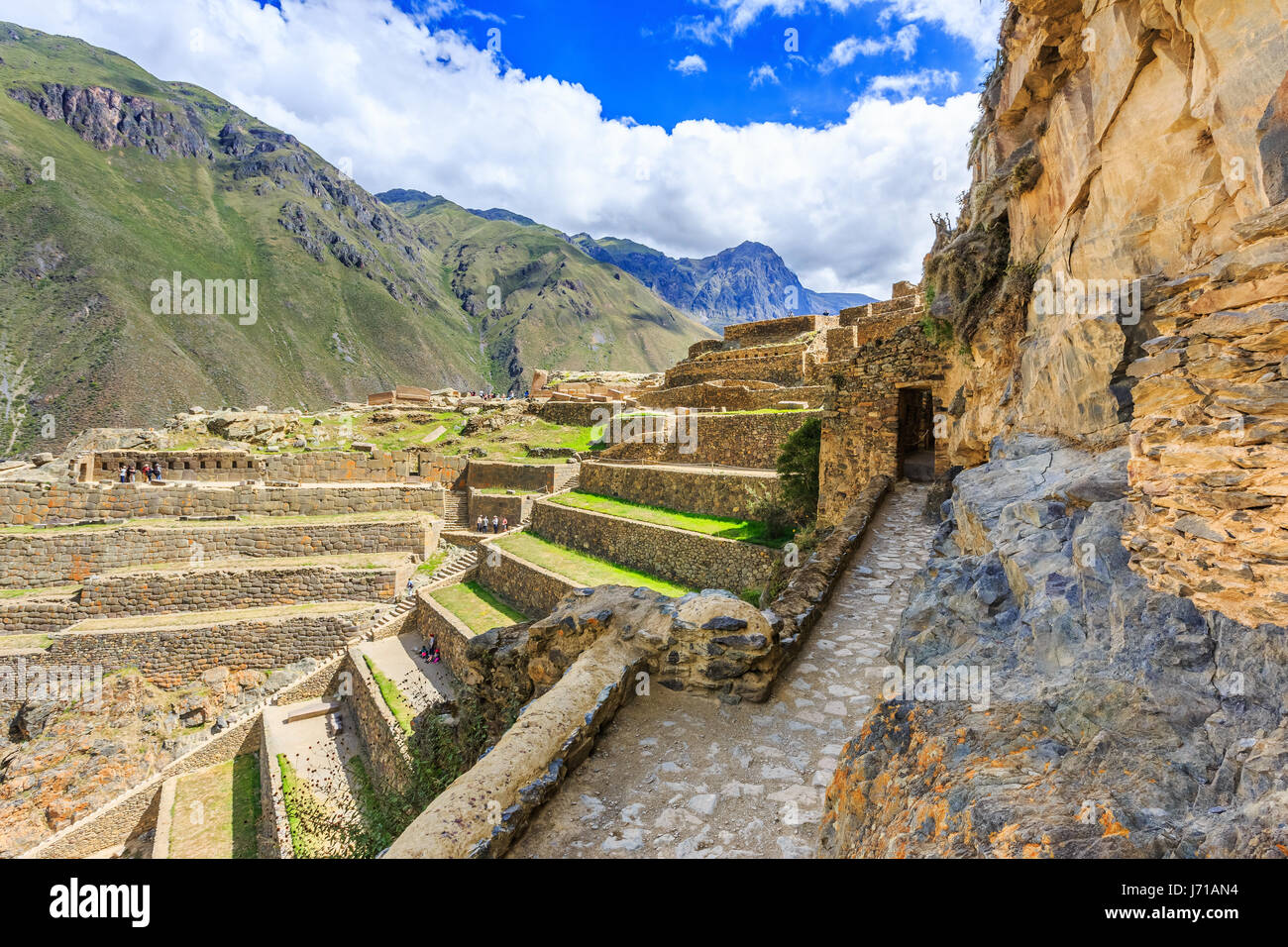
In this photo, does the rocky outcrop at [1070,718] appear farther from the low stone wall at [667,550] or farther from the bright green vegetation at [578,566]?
the bright green vegetation at [578,566]

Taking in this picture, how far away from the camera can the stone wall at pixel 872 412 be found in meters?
8.67

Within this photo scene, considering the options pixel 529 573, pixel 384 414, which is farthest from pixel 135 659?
pixel 384 414

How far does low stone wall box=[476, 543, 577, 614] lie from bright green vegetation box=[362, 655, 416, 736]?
3.46 metres

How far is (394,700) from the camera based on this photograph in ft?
39.5

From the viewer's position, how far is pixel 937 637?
3.12 meters

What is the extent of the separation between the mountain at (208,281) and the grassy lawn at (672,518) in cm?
5068

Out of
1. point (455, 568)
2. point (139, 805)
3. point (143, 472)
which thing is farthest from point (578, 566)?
point (143, 472)

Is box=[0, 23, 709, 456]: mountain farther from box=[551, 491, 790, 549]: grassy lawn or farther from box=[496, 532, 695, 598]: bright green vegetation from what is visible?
box=[551, 491, 790, 549]: grassy lawn

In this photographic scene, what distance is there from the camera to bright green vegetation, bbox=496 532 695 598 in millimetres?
13188

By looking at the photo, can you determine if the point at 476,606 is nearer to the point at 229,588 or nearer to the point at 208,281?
the point at 229,588

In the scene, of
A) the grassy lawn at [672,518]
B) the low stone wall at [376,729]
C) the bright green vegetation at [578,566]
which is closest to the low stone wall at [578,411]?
the grassy lawn at [672,518]

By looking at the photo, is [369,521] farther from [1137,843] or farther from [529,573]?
[1137,843]

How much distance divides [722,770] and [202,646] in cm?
1663

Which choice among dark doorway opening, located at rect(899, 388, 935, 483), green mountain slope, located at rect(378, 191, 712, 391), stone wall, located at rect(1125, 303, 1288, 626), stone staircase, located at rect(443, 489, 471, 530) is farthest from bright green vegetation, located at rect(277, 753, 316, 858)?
green mountain slope, located at rect(378, 191, 712, 391)
